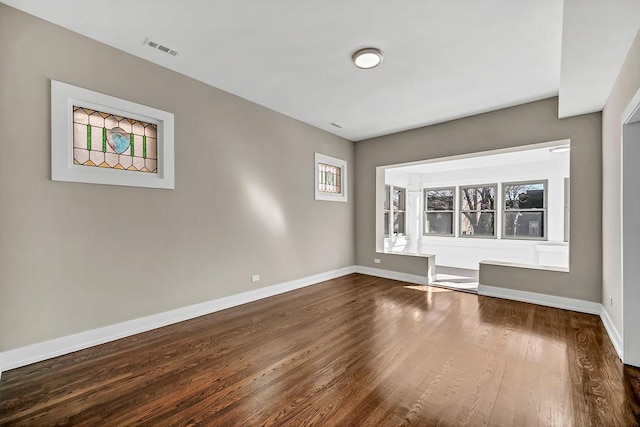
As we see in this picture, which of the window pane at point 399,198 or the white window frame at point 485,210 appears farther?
the window pane at point 399,198

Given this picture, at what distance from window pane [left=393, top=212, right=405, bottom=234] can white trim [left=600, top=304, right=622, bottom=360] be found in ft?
16.6

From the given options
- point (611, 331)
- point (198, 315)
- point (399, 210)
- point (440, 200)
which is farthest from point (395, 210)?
point (198, 315)

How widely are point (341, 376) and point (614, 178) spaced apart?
3307 mm

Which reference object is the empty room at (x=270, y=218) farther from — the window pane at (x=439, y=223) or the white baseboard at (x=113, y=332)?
the window pane at (x=439, y=223)

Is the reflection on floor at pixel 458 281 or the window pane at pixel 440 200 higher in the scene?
the window pane at pixel 440 200

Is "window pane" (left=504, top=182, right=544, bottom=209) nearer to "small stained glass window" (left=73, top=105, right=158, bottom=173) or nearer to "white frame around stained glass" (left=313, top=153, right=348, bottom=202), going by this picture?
"white frame around stained glass" (left=313, top=153, right=348, bottom=202)

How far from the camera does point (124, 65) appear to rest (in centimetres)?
297

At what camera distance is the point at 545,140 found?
13.2ft

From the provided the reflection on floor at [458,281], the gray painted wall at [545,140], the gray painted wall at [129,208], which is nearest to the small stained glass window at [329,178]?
the gray painted wall at [129,208]

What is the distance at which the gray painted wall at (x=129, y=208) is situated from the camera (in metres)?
2.38

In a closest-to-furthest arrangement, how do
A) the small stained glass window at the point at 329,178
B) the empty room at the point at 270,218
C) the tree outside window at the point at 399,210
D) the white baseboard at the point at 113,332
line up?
the empty room at the point at 270,218 → the white baseboard at the point at 113,332 → the small stained glass window at the point at 329,178 → the tree outside window at the point at 399,210

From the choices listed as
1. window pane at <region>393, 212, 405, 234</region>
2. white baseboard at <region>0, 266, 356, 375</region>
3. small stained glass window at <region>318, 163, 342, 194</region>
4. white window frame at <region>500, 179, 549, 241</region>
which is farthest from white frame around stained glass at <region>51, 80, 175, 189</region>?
white window frame at <region>500, 179, 549, 241</region>

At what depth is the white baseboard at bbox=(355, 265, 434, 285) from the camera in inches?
204

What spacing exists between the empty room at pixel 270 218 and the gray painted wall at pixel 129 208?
0.06 ft
